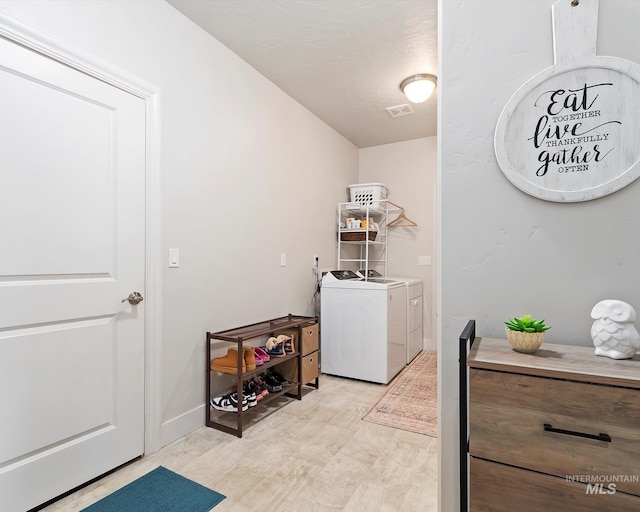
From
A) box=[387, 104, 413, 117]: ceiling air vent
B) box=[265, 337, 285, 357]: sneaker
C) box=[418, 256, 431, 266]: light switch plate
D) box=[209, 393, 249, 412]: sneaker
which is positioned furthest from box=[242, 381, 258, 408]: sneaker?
box=[387, 104, 413, 117]: ceiling air vent

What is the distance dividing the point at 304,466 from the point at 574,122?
6.25 feet

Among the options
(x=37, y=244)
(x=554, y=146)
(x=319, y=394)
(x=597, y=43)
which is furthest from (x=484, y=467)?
(x=319, y=394)

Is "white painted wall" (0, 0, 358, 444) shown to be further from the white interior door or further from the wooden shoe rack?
the white interior door

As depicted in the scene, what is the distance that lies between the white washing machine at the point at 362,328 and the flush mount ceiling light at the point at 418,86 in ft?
5.31

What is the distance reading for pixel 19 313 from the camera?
4.73 ft

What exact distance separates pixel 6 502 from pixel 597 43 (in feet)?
8.78

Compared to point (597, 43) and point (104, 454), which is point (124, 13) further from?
point (104, 454)

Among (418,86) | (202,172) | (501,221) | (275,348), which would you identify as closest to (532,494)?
(501,221)

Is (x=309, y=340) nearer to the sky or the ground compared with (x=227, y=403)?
nearer to the sky

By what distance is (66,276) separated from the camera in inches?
63.4

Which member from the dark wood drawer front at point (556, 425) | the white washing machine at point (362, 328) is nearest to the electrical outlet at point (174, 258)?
the white washing machine at point (362, 328)

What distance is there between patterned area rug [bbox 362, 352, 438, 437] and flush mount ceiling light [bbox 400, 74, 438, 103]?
244 cm

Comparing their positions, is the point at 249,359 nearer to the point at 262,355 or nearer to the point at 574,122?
the point at 262,355
